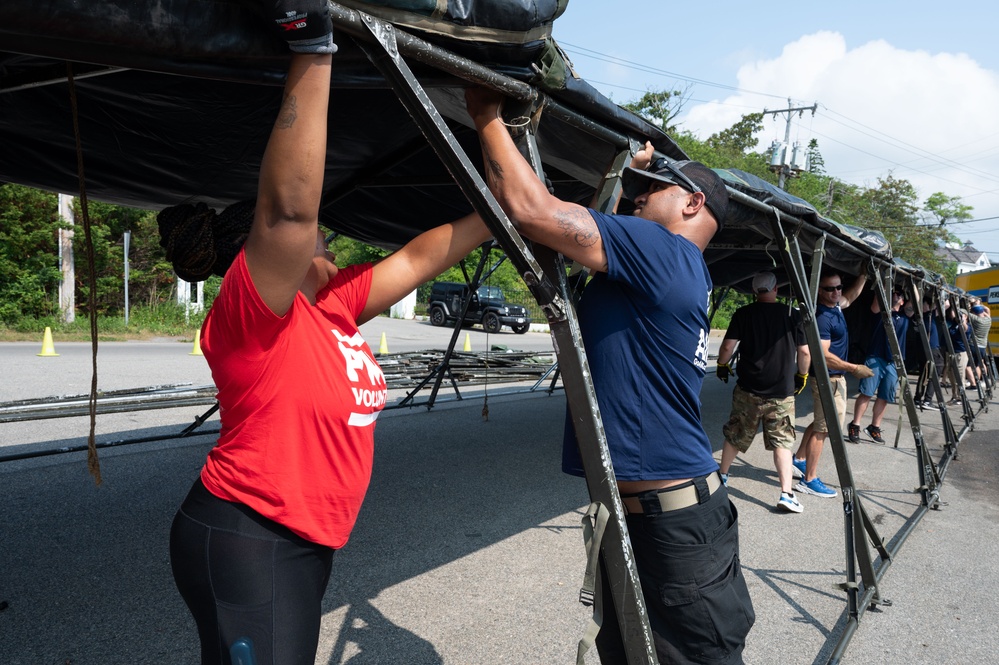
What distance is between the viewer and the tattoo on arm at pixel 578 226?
167 centimetres

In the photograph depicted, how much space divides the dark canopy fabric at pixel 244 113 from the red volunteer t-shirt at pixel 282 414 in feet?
1.76

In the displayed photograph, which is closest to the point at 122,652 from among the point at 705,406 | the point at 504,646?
the point at 504,646

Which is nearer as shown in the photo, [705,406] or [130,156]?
[130,156]

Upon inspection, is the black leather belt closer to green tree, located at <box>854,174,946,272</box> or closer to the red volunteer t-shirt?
the red volunteer t-shirt

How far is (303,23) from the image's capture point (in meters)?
1.23

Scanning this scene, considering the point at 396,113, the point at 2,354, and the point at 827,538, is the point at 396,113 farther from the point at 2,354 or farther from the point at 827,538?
the point at 2,354

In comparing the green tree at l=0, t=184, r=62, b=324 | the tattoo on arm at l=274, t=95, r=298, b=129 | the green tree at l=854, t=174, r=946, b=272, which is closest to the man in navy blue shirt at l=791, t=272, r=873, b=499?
the tattoo on arm at l=274, t=95, r=298, b=129

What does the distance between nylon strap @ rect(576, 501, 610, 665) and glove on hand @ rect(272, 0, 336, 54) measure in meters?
1.28

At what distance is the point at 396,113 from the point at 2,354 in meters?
13.5

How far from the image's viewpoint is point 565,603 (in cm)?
360

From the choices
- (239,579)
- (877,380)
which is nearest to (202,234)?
(239,579)

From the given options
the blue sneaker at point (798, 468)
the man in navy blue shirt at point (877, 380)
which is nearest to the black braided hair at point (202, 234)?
the blue sneaker at point (798, 468)

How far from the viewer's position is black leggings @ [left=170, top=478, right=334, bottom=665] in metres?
1.42

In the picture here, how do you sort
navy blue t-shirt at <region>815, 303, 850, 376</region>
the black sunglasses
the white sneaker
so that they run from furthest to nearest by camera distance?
navy blue t-shirt at <region>815, 303, 850, 376</region>
the white sneaker
the black sunglasses
